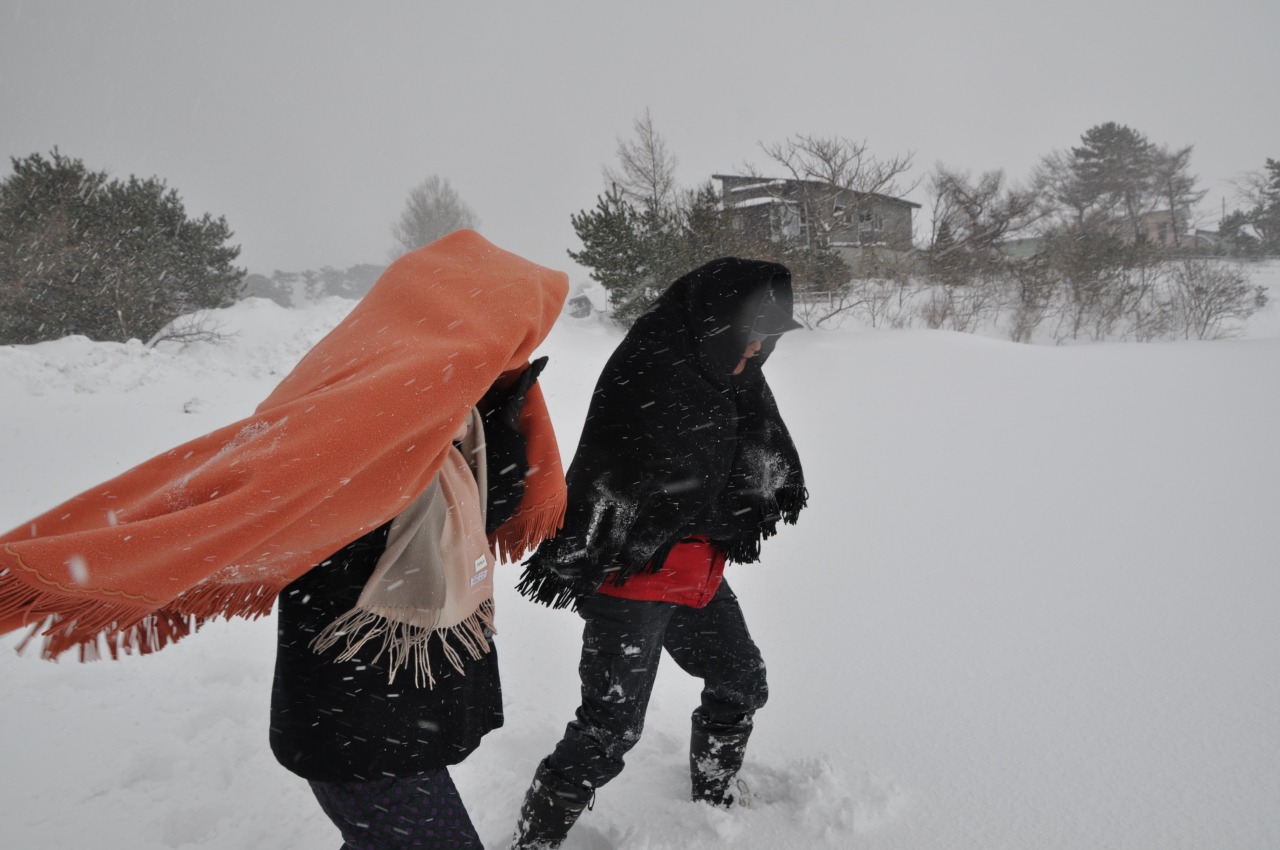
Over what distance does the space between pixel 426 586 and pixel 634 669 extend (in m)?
0.69

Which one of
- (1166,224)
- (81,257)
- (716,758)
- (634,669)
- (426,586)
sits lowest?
(716,758)

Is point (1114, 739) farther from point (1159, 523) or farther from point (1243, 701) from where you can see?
point (1159, 523)

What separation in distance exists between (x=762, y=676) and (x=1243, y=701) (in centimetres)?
149

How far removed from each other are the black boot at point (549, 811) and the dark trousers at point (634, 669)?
2cm

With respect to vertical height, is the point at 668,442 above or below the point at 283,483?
below

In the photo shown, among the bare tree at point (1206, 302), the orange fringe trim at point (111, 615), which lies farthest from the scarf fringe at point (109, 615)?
the bare tree at point (1206, 302)

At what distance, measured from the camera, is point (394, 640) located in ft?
3.87

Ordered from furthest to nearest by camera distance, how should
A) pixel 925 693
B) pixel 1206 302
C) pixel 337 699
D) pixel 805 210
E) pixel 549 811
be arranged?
pixel 805 210, pixel 1206 302, pixel 925 693, pixel 549 811, pixel 337 699

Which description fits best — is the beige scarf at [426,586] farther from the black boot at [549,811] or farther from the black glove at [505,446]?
the black boot at [549,811]

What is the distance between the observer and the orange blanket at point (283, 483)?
793mm

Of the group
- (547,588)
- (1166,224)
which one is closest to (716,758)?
(547,588)

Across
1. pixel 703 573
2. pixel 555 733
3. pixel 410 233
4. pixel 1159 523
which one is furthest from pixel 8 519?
pixel 410 233

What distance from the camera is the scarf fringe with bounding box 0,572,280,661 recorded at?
762 millimetres

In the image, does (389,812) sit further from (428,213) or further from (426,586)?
(428,213)
